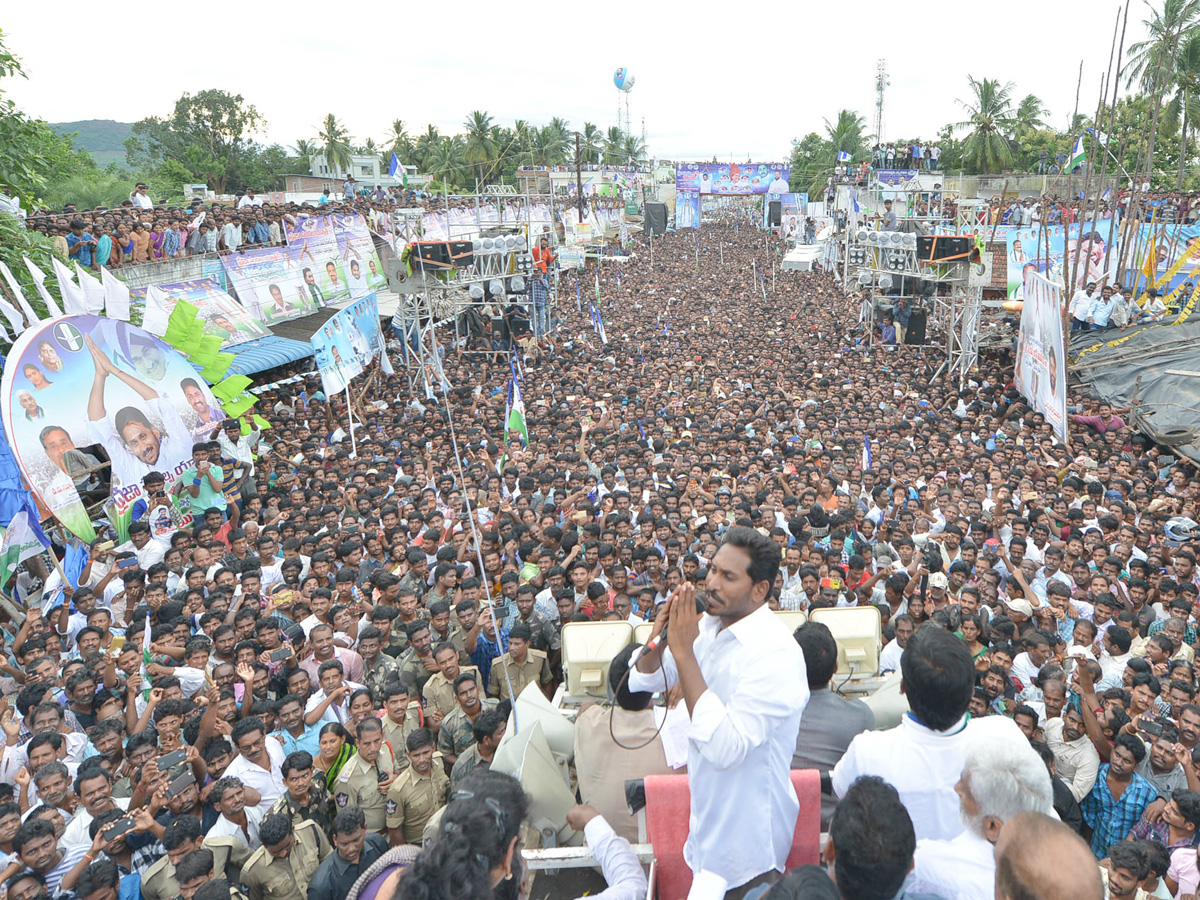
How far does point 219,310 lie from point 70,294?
20.0ft

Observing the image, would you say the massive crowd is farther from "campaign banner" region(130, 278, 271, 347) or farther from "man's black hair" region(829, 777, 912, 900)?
"campaign banner" region(130, 278, 271, 347)

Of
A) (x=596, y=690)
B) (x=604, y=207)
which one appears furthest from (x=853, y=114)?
(x=596, y=690)

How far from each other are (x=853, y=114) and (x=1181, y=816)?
204 ft

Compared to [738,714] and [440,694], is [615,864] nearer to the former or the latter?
[738,714]

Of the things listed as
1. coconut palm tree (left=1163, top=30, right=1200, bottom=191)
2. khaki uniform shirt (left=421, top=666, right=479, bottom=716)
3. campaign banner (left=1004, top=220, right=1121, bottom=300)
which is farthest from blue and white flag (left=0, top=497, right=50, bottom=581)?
coconut palm tree (left=1163, top=30, right=1200, bottom=191)

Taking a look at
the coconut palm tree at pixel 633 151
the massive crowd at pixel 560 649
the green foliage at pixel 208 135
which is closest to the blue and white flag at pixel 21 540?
the massive crowd at pixel 560 649

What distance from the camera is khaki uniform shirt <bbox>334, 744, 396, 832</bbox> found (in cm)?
377

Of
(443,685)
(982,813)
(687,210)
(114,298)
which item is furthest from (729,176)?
(982,813)

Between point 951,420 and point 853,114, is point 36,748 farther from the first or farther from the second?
point 853,114

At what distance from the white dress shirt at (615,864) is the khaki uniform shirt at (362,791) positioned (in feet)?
5.93

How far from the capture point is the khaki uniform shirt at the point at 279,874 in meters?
3.36

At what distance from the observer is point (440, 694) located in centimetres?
459

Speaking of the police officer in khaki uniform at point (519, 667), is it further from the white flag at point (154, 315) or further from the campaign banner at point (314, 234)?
the campaign banner at point (314, 234)

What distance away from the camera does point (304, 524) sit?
7.53m
